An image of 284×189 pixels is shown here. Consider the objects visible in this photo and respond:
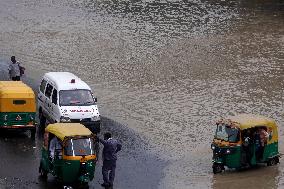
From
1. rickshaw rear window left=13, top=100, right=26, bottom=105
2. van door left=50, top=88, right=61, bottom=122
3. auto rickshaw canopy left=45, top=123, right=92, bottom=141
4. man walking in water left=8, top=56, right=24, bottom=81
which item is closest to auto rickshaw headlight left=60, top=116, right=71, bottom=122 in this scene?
van door left=50, top=88, right=61, bottom=122

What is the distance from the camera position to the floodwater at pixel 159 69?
2281 centimetres

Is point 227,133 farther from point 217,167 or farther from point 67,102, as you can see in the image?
point 67,102

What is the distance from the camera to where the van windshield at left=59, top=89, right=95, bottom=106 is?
25.6 metres

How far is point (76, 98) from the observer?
25922mm

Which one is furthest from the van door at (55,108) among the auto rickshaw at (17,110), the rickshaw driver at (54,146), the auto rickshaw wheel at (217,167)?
the auto rickshaw wheel at (217,167)

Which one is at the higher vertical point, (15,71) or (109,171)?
(15,71)

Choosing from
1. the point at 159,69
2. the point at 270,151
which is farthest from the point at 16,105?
the point at 159,69

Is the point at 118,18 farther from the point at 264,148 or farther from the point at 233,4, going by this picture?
the point at 264,148

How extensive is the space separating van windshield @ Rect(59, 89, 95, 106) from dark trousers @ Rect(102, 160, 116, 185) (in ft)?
18.4

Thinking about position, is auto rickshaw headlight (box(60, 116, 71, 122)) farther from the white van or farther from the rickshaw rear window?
the rickshaw rear window

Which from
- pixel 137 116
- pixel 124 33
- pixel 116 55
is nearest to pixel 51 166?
pixel 137 116

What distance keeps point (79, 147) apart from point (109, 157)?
38.8 inches

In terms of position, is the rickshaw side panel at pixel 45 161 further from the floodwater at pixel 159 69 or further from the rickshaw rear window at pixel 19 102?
the rickshaw rear window at pixel 19 102

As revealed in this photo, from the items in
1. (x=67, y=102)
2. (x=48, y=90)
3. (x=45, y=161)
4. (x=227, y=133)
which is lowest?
(x=45, y=161)
